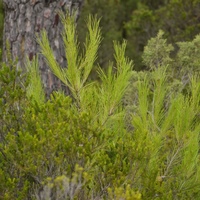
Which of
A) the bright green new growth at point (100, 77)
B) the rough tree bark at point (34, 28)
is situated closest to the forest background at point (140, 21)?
the rough tree bark at point (34, 28)

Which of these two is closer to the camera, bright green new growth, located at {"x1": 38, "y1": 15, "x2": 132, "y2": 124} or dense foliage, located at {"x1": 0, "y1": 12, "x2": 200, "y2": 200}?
dense foliage, located at {"x1": 0, "y1": 12, "x2": 200, "y2": 200}

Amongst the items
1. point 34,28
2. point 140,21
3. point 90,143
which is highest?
point 34,28

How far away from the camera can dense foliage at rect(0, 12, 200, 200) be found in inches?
129

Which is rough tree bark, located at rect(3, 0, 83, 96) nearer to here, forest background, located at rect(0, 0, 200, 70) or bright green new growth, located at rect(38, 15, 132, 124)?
bright green new growth, located at rect(38, 15, 132, 124)

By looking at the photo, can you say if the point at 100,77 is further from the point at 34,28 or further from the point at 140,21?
the point at 140,21

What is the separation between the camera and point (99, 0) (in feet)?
52.2

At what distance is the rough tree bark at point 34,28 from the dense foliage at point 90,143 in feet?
4.94

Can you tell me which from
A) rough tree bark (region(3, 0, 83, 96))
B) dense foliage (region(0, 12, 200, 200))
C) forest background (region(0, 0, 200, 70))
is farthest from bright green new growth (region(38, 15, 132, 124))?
forest background (region(0, 0, 200, 70))

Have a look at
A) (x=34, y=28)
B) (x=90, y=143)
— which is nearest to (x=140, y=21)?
(x=34, y=28)

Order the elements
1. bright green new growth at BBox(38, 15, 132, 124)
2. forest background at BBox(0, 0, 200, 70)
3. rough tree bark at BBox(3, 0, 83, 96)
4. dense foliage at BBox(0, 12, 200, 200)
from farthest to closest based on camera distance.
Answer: forest background at BBox(0, 0, 200, 70) < rough tree bark at BBox(3, 0, 83, 96) < bright green new growth at BBox(38, 15, 132, 124) < dense foliage at BBox(0, 12, 200, 200)

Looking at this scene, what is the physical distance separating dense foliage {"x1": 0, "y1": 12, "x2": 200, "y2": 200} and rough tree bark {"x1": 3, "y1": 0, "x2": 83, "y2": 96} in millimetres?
1507

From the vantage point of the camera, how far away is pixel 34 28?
546 cm

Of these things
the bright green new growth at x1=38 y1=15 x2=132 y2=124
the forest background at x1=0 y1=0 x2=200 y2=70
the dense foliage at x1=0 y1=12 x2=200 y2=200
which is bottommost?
the forest background at x1=0 y1=0 x2=200 y2=70

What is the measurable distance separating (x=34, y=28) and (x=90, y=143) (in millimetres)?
2459
